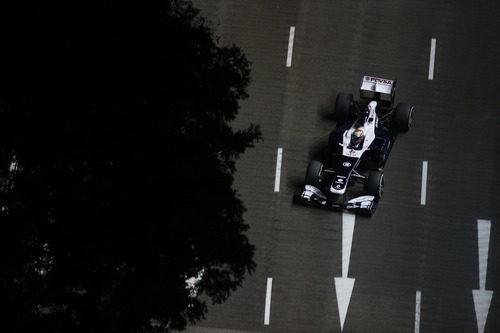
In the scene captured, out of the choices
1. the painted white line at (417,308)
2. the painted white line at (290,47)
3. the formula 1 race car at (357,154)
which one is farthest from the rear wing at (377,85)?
the painted white line at (417,308)

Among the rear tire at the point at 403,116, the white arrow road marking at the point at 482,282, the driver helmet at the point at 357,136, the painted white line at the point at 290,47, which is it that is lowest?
the white arrow road marking at the point at 482,282

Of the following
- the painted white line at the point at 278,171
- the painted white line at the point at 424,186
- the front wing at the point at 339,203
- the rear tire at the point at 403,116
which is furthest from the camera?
the rear tire at the point at 403,116

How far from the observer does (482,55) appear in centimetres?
2806

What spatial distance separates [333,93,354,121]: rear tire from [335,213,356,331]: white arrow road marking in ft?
9.08

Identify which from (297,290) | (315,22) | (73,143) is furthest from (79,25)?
(315,22)

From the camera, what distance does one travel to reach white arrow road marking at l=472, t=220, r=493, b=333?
23.6 m

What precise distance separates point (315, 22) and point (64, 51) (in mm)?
15706

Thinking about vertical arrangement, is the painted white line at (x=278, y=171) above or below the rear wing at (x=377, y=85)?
below

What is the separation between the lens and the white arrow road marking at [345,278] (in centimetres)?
2353

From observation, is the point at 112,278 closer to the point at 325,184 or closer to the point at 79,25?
the point at 79,25

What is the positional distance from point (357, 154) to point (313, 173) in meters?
1.24

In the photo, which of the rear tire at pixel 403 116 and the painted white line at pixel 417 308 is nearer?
the painted white line at pixel 417 308

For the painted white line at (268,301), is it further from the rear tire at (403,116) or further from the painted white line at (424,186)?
the rear tire at (403,116)

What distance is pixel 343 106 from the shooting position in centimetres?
2589
